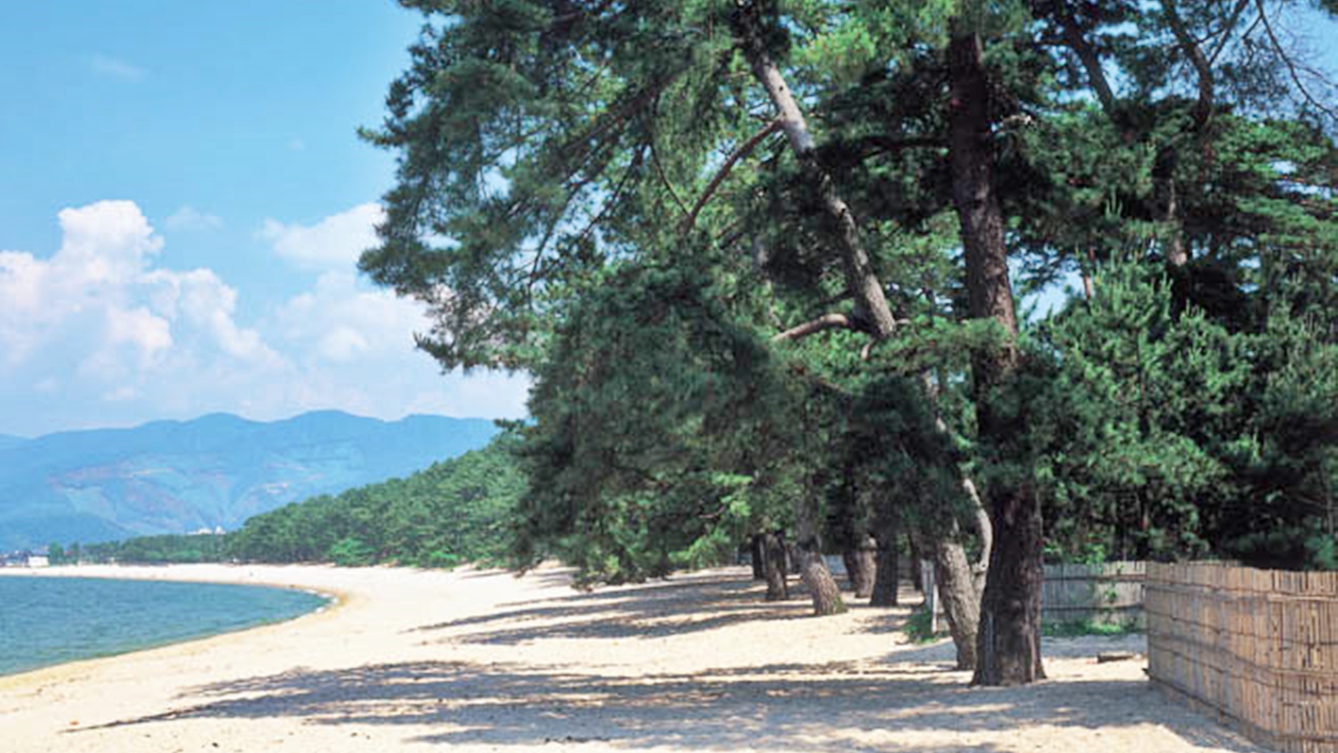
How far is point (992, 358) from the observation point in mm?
12133

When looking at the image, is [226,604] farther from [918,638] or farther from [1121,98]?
[1121,98]

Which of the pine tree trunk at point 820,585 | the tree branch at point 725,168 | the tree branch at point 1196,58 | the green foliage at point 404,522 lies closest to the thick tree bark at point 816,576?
the pine tree trunk at point 820,585

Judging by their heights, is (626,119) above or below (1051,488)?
above

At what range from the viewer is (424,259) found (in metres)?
13.2

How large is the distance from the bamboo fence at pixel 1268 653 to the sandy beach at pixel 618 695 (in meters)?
0.32

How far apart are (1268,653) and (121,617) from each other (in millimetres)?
81364

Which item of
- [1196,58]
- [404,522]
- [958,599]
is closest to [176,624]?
[404,522]

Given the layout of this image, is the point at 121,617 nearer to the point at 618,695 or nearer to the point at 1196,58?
the point at 618,695

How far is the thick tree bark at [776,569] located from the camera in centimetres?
3228

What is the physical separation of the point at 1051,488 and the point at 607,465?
5.24 m

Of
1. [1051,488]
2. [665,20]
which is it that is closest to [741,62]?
[665,20]

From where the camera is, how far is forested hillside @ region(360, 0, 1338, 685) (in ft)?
38.1

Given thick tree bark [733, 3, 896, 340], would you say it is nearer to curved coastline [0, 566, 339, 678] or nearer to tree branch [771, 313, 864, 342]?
tree branch [771, 313, 864, 342]

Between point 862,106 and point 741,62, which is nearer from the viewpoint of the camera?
point 862,106
